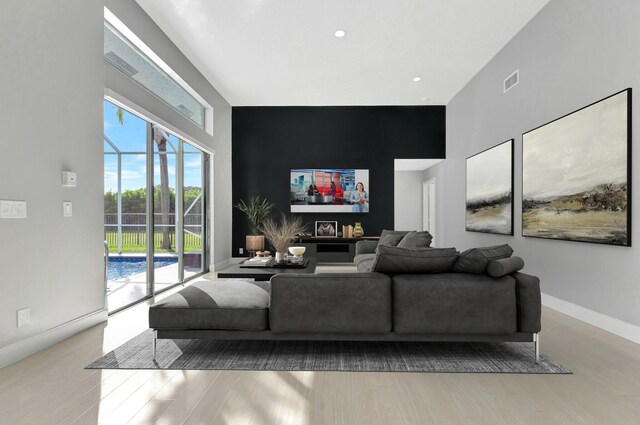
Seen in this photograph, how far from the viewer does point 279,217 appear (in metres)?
8.15

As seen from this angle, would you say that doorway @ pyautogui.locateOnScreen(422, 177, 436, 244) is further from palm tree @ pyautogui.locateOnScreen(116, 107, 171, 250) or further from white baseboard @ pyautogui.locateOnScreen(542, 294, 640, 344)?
palm tree @ pyautogui.locateOnScreen(116, 107, 171, 250)

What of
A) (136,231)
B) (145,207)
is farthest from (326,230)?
(136,231)

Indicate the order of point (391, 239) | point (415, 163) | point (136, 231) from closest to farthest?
point (136, 231), point (391, 239), point (415, 163)

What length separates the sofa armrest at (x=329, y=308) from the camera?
2631 mm

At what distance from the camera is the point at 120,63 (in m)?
4.07

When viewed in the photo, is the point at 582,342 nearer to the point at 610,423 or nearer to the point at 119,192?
the point at 610,423

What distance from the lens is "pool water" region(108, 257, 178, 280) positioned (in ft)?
13.4

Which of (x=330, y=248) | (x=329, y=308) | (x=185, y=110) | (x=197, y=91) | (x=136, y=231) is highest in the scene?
(x=197, y=91)

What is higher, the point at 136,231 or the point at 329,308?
the point at 136,231

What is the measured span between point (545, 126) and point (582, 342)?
94.2 inches

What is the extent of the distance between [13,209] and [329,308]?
92.3 inches

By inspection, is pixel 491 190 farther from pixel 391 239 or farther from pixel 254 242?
pixel 254 242

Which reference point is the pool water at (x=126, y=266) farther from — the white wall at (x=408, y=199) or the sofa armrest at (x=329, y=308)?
the white wall at (x=408, y=199)

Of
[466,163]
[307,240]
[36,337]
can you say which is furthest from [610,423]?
[307,240]
